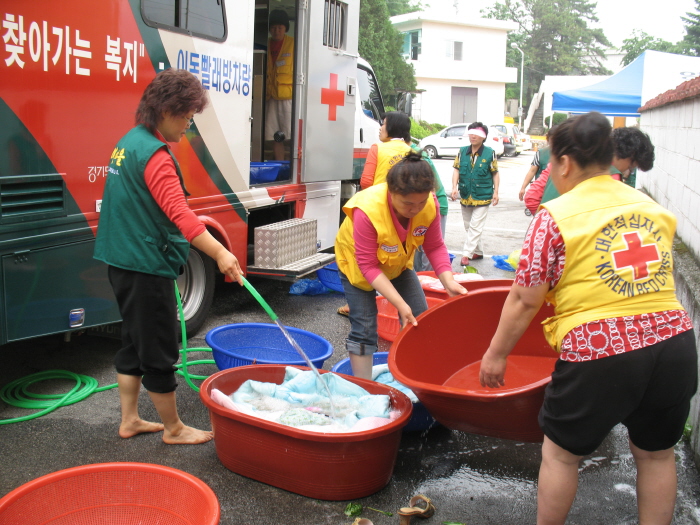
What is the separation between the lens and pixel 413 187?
3047 millimetres

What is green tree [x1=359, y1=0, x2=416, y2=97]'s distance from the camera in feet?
87.2

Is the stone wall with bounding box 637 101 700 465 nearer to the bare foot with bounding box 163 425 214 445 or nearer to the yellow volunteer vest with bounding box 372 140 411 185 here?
the yellow volunteer vest with bounding box 372 140 411 185

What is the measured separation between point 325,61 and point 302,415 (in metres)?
4.13

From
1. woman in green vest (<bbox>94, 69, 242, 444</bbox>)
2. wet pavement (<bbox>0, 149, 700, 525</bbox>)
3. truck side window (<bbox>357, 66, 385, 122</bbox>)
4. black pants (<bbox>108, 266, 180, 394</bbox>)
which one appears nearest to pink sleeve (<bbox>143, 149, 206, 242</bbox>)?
woman in green vest (<bbox>94, 69, 242, 444</bbox>)

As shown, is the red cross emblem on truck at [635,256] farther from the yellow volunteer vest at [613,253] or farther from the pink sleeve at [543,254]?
the pink sleeve at [543,254]

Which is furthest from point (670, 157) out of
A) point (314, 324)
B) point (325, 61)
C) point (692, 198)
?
point (314, 324)

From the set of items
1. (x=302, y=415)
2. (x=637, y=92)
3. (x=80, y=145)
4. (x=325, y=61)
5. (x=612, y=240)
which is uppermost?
(x=637, y=92)

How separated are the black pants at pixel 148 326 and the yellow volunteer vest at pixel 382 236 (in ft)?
3.01

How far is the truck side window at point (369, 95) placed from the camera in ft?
27.6

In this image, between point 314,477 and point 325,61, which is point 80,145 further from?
point 325,61

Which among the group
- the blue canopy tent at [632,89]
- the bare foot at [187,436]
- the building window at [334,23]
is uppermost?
the blue canopy tent at [632,89]

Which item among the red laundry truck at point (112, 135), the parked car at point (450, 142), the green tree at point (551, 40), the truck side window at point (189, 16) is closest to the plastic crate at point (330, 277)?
the red laundry truck at point (112, 135)

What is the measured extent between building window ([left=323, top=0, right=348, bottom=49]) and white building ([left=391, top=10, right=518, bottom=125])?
36.2 meters

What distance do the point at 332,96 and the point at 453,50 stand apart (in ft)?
131
